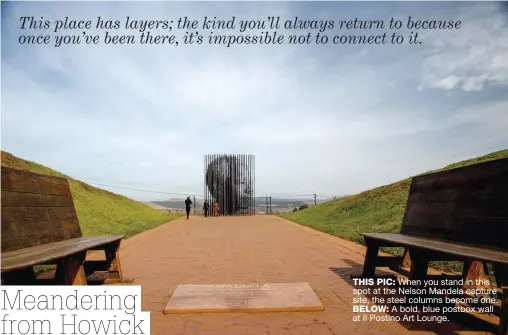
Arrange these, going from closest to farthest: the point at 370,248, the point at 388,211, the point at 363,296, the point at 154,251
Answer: the point at 363,296 → the point at 370,248 → the point at 154,251 → the point at 388,211

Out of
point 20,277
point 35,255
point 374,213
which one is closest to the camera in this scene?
point 35,255

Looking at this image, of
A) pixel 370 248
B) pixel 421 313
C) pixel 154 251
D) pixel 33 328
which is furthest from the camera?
pixel 154 251

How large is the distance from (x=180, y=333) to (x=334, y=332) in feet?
4.74

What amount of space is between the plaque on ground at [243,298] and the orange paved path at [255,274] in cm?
11

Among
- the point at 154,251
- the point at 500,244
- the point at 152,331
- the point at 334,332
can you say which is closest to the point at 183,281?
the point at 152,331

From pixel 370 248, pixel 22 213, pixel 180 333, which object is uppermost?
pixel 22 213

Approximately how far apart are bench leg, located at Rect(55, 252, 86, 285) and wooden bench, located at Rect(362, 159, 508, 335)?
380 cm

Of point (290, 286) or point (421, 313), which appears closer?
point (421, 313)

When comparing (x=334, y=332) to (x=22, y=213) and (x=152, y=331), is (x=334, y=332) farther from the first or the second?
(x=22, y=213)

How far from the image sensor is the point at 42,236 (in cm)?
416

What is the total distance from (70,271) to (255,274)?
277cm

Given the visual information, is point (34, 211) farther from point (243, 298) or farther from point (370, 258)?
point (370, 258)

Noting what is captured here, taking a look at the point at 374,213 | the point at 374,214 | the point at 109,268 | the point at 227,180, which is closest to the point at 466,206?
the point at 109,268

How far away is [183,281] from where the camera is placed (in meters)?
5.23
